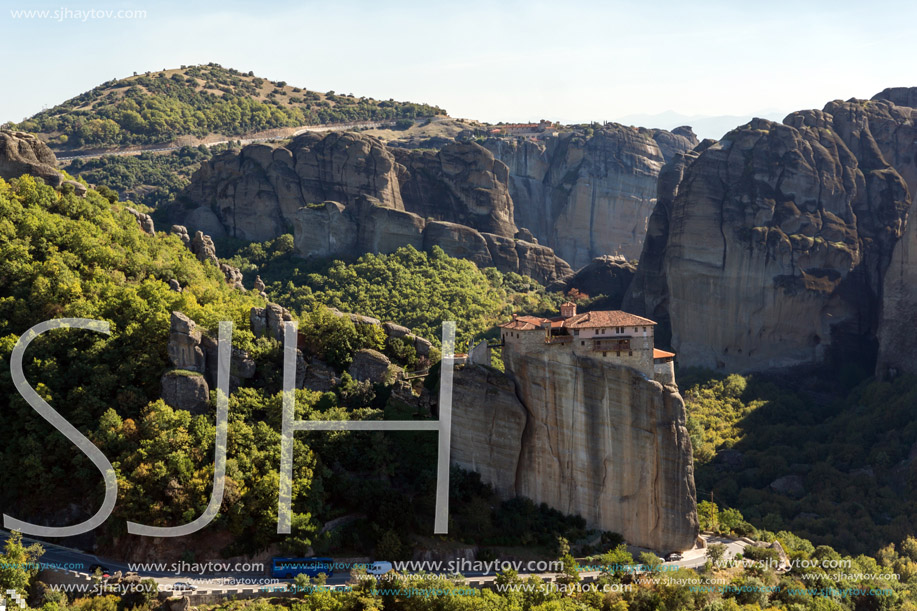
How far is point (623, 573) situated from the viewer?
4638cm

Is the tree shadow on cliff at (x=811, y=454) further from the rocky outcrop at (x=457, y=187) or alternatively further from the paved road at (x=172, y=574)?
the rocky outcrop at (x=457, y=187)

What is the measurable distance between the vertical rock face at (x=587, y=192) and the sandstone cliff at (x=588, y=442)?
83.1 meters

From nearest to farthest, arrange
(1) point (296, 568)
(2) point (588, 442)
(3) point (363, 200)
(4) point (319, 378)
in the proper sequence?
(1) point (296, 568), (2) point (588, 442), (4) point (319, 378), (3) point (363, 200)

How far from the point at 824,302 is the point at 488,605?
59672mm

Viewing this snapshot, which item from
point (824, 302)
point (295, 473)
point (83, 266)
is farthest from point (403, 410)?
point (824, 302)

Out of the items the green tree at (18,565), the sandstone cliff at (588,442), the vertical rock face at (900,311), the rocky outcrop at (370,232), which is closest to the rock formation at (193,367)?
the green tree at (18,565)

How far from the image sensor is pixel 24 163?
6588 cm

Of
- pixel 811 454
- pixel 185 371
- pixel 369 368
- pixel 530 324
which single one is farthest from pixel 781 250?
pixel 185 371

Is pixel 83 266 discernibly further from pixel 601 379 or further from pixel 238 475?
pixel 601 379

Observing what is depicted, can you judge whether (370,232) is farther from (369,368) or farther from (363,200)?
(369,368)

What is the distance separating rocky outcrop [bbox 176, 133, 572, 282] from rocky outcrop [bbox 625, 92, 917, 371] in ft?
65.0

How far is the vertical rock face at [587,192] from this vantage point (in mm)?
132875

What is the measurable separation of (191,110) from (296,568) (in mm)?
117071

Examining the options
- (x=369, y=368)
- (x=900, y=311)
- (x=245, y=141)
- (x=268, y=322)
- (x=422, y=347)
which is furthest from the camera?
(x=245, y=141)
